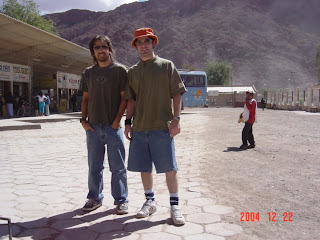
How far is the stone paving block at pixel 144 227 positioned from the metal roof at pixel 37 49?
1312 cm

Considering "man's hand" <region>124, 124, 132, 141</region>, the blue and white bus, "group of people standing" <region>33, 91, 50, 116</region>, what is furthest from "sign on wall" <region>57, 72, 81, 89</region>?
"man's hand" <region>124, 124, 132, 141</region>

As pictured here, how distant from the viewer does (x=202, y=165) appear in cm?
585

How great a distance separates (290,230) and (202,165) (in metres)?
3.01

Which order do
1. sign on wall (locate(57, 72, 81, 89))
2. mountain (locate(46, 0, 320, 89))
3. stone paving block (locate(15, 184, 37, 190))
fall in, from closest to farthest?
stone paving block (locate(15, 184, 37, 190))
sign on wall (locate(57, 72, 81, 89))
mountain (locate(46, 0, 320, 89))

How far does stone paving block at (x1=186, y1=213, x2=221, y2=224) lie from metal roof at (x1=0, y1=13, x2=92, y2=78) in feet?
43.5

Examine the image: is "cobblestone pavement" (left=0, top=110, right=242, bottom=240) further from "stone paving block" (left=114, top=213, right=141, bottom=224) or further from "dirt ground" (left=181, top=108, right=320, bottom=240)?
"dirt ground" (left=181, top=108, right=320, bottom=240)

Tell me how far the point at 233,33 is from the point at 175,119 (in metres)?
119

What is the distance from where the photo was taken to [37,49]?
20.5 meters

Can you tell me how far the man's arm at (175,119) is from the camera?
3.04 m

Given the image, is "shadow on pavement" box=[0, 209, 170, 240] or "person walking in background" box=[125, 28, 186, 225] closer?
"shadow on pavement" box=[0, 209, 170, 240]

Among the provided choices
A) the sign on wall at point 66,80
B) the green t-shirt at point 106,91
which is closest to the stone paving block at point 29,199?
the green t-shirt at point 106,91

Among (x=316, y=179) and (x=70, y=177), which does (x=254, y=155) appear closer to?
(x=316, y=179)

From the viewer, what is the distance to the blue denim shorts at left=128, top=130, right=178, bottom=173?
307 centimetres

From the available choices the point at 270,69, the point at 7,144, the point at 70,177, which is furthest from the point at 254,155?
the point at 270,69
